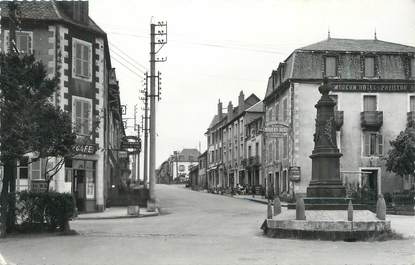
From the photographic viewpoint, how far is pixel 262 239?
49.0ft

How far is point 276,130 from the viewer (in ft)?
115

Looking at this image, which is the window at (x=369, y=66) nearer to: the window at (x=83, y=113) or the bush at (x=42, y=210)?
the window at (x=83, y=113)

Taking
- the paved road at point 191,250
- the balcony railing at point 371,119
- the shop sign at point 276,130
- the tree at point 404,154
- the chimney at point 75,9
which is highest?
the chimney at point 75,9

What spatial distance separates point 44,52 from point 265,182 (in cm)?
2837

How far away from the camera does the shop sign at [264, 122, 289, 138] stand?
34844mm

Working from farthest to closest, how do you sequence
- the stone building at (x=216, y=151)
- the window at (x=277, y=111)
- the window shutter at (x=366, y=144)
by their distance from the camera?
the stone building at (x=216, y=151), the window at (x=277, y=111), the window shutter at (x=366, y=144)

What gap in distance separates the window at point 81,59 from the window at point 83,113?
3.84 feet

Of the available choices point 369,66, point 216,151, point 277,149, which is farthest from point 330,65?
point 216,151

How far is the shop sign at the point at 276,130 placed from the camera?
34844 mm

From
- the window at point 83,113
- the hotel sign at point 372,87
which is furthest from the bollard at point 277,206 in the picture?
the hotel sign at point 372,87

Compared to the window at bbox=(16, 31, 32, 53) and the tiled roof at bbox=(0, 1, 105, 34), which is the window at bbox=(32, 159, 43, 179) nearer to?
the window at bbox=(16, 31, 32, 53)

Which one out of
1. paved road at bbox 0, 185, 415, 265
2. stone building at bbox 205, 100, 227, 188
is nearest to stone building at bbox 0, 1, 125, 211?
paved road at bbox 0, 185, 415, 265

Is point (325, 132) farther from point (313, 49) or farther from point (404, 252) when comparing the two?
point (313, 49)

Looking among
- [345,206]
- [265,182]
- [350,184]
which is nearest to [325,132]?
[345,206]
